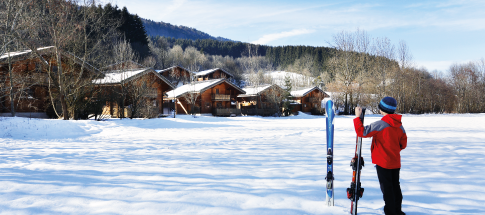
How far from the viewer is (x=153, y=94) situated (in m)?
26.3

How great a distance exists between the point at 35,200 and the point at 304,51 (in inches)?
4059

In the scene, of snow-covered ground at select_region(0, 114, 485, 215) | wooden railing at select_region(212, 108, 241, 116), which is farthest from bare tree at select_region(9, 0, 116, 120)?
wooden railing at select_region(212, 108, 241, 116)

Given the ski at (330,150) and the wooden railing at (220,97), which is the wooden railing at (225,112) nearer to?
the wooden railing at (220,97)

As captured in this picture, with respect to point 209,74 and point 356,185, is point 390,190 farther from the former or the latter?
point 209,74

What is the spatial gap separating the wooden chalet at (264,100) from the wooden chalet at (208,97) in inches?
74.3

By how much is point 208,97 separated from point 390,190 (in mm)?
36276

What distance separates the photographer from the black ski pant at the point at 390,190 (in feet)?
9.71

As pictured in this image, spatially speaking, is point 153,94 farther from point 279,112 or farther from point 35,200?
point 35,200

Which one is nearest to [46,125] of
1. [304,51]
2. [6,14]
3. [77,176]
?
[6,14]

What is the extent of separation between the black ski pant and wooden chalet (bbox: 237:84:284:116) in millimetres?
33075

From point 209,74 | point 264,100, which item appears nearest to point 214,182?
point 264,100

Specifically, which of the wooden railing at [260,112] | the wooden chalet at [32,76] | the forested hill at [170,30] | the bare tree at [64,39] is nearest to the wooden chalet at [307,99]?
the wooden railing at [260,112]

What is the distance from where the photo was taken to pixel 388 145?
9.64ft

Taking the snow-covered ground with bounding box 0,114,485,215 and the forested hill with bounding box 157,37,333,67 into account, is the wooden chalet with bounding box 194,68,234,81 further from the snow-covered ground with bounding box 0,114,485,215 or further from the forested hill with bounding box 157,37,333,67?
the snow-covered ground with bounding box 0,114,485,215
